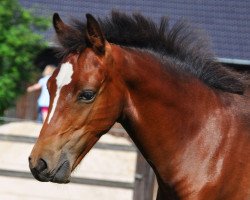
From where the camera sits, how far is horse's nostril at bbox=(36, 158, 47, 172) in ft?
13.8

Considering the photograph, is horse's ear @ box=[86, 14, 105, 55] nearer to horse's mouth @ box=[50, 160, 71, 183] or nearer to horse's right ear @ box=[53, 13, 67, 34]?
horse's right ear @ box=[53, 13, 67, 34]

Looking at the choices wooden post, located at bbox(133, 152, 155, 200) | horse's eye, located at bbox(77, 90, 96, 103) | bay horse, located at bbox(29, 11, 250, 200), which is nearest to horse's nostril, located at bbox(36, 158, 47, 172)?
bay horse, located at bbox(29, 11, 250, 200)

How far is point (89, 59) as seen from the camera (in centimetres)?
441

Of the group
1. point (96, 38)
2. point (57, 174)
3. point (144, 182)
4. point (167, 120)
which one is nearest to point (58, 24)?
point (96, 38)

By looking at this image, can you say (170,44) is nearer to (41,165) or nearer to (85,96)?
(85,96)

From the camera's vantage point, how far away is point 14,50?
9.43m

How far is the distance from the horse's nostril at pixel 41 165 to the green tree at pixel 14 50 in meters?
4.81

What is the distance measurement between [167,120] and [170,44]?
507 mm

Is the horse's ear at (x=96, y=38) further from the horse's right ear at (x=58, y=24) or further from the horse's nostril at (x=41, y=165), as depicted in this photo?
the horse's nostril at (x=41, y=165)

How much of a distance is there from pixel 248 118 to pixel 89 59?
1.04 meters

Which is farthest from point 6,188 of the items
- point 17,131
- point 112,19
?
point 112,19

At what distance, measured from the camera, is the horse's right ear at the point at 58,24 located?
4727mm

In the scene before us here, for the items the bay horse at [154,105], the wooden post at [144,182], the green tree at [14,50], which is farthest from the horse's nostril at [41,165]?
the green tree at [14,50]

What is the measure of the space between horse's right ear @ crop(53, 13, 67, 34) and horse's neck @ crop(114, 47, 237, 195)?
47cm
